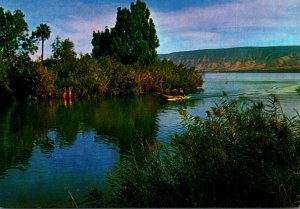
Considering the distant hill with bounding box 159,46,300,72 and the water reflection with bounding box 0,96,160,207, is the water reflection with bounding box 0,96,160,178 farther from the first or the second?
the distant hill with bounding box 159,46,300,72

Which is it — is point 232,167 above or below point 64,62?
below

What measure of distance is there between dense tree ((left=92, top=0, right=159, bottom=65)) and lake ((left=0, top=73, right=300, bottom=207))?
3.18 meters

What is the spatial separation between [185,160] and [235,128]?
0.57 meters

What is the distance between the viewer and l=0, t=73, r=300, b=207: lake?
6.20m

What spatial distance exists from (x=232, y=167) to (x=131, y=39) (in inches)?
641

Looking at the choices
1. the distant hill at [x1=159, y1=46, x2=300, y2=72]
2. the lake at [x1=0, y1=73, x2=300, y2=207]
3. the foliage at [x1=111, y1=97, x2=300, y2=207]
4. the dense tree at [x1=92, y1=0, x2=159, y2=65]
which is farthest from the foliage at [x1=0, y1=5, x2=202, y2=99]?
the foliage at [x1=111, y1=97, x2=300, y2=207]

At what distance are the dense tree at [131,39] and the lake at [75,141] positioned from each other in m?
3.18

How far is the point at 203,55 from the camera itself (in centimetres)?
677

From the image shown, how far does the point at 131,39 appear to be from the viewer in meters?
19.8

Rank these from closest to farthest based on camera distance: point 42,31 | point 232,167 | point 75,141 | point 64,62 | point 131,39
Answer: point 232,167 → point 75,141 → point 42,31 → point 131,39 → point 64,62

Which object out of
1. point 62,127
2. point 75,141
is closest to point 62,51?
point 62,127

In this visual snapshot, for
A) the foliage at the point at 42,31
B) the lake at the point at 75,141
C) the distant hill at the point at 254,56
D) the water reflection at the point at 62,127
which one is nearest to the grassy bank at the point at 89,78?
the foliage at the point at 42,31

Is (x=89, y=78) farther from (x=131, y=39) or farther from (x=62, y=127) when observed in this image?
(x=62, y=127)

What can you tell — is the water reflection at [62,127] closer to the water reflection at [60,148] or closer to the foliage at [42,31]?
the water reflection at [60,148]
